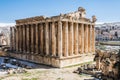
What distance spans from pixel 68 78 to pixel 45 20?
55.7 feet

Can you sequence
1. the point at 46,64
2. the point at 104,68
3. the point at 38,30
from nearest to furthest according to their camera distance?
the point at 104,68
the point at 46,64
the point at 38,30

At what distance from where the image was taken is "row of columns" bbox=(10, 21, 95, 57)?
126 feet

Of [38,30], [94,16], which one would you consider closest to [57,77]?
[38,30]

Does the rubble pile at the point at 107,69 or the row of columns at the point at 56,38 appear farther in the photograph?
the row of columns at the point at 56,38

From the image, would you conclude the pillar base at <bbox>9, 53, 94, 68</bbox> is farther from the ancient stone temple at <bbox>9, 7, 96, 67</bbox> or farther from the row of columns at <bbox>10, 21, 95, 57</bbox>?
the row of columns at <bbox>10, 21, 95, 57</bbox>

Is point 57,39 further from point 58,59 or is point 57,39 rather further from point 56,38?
point 58,59

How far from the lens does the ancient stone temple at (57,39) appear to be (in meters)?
38.1

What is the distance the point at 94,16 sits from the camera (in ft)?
156

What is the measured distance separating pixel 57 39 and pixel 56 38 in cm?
43

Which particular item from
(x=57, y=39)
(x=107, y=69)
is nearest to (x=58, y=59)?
(x=57, y=39)

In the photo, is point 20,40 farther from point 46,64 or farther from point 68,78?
point 68,78

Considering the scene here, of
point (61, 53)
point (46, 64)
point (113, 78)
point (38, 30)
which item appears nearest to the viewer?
point (113, 78)

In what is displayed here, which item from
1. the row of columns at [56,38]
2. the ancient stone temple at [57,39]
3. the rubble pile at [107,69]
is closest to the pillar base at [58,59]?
the ancient stone temple at [57,39]

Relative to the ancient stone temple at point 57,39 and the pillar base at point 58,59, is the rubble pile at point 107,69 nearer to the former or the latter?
the pillar base at point 58,59
